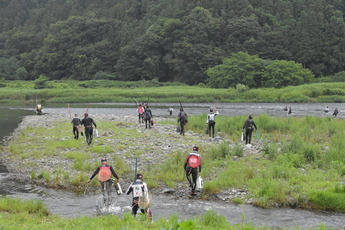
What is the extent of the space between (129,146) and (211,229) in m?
14.7

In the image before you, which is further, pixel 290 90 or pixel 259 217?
pixel 290 90

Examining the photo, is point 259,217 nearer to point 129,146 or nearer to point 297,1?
point 129,146

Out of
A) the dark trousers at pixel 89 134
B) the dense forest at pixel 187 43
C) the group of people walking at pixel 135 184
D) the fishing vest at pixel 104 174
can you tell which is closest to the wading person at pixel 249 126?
the group of people walking at pixel 135 184

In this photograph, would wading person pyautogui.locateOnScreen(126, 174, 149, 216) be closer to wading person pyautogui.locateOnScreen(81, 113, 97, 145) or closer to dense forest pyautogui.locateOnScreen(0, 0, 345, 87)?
wading person pyautogui.locateOnScreen(81, 113, 97, 145)

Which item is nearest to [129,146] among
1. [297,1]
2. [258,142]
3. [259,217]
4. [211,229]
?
[258,142]

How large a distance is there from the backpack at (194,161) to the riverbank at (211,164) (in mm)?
1376

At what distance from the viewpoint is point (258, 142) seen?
87.7 feet

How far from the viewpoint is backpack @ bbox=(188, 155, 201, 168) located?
1681 centimetres

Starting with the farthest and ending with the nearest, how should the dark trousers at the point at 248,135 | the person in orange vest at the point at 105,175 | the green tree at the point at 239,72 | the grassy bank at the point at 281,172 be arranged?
1. the green tree at the point at 239,72
2. the dark trousers at the point at 248,135
3. the grassy bank at the point at 281,172
4. the person in orange vest at the point at 105,175

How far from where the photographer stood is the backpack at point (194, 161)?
16.8m

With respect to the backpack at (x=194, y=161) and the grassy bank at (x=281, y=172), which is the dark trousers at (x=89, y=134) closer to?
the grassy bank at (x=281, y=172)

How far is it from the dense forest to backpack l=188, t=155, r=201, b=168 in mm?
77145

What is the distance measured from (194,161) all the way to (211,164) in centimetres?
Result: 411

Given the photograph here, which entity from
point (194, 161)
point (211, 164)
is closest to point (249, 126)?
point (211, 164)
